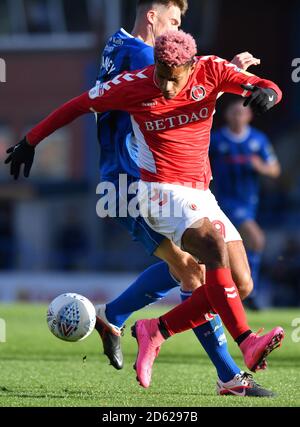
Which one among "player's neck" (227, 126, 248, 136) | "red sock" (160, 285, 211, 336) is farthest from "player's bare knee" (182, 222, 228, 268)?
"player's neck" (227, 126, 248, 136)

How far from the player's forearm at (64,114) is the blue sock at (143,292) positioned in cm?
122

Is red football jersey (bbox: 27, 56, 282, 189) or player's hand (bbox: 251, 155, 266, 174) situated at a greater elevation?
red football jersey (bbox: 27, 56, 282, 189)

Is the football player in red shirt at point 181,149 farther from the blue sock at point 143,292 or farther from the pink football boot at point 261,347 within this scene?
the blue sock at point 143,292

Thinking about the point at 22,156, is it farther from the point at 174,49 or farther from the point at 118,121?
the point at 174,49

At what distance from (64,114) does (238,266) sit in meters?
1.36

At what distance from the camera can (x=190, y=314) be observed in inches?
235

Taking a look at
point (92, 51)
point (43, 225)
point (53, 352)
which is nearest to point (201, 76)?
point (53, 352)

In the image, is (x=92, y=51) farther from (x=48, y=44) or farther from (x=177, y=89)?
(x=177, y=89)

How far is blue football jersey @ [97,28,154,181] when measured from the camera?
21.2 feet

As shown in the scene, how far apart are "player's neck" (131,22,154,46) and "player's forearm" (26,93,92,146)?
→ 0.89 metres

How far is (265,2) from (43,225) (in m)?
8.89

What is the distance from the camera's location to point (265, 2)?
28766 millimetres

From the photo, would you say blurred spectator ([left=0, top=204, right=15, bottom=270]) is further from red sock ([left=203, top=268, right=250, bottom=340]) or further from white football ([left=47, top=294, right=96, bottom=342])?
red sock ([left=203, top=268, right=250, bottom=340])

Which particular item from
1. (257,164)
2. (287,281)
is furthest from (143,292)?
(287,281)
